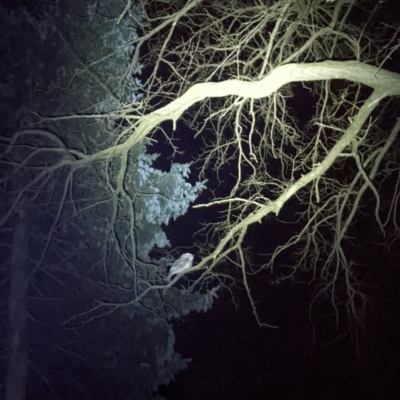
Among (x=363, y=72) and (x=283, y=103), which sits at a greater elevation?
(x=283, y=103)

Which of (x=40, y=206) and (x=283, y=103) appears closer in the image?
(x=283, y=103)

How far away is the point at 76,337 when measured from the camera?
28.9 feet

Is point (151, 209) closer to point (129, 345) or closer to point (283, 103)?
point (129, 345)

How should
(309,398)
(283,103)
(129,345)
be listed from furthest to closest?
(309,398)
(129,345)
(283,103)

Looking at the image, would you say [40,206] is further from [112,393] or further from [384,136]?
[384,136]

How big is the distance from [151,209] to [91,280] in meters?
1.28

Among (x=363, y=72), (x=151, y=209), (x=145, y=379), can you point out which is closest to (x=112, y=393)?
(x=145, y=379)

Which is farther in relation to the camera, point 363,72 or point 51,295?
point 51,295

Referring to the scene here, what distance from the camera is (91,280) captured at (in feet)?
26.6

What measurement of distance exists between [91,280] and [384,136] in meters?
4.33

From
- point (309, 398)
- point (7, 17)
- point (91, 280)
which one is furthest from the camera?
point (309, 398)

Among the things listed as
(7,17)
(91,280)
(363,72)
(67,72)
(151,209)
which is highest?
(7,17)

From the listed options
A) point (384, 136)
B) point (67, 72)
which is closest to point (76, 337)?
point (67, 72)

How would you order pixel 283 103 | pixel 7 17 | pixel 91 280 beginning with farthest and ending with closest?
pixel 91 280 → pixel 7 17 → pixel 283 103
